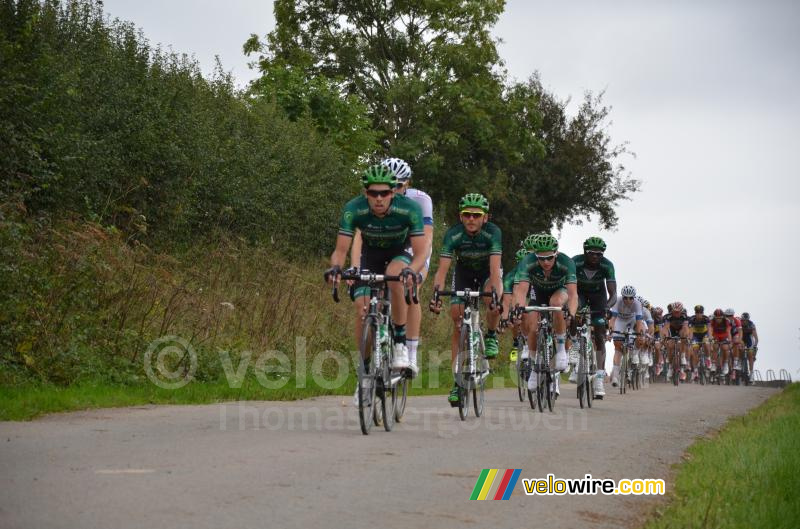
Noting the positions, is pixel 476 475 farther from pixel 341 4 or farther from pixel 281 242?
pixel 341 4

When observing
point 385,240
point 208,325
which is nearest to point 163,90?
point 208,325

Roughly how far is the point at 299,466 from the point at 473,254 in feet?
21.0

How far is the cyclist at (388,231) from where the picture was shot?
1122cm

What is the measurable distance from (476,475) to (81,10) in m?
19.6

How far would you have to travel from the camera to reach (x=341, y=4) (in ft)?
167

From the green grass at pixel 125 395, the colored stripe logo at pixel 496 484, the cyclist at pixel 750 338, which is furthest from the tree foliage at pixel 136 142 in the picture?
→ the cyclist at pixel 750 338

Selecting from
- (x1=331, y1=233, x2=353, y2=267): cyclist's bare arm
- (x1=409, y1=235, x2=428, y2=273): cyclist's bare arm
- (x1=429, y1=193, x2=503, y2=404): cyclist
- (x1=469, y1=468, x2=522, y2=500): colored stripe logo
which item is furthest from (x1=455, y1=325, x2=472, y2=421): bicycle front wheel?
(x1=469, y1=468, x2=522, y2=500): colored stripe logo

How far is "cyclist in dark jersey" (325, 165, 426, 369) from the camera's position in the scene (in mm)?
11219

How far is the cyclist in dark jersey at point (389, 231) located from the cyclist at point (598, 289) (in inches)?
284

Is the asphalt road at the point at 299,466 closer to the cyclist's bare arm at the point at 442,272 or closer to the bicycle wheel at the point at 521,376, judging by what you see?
the cyclist's bare arm at the point at 442,272

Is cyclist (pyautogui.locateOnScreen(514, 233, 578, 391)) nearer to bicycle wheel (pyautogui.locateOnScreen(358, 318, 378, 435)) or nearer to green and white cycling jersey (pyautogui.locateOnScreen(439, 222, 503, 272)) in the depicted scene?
green and white cycling jersey (pyautogui.locateOnScreen(439, 222, 503, 272))

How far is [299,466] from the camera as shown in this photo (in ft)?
28.0

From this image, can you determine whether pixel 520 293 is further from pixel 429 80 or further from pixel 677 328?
pixel 429 80

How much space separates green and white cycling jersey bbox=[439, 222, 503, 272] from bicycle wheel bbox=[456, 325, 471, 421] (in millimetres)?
1208
